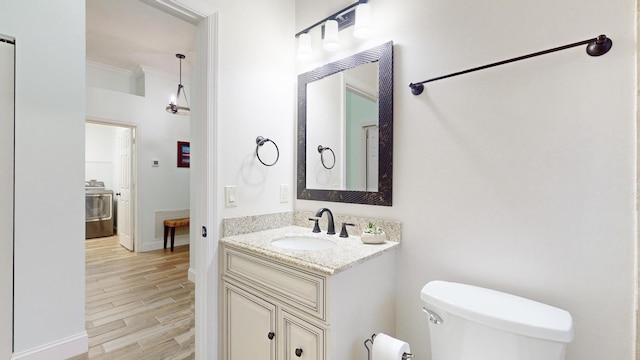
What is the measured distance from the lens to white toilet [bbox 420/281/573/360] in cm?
82

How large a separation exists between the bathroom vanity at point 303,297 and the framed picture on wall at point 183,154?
3682mm

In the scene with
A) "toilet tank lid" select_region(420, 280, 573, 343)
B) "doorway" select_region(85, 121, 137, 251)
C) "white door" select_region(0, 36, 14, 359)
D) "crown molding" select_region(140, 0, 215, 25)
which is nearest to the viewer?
"toilet tank lid" select_region(420, 280, 573, 343)

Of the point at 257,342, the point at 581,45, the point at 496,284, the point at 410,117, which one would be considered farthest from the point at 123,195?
the point at 581,45

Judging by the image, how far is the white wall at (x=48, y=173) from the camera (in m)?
1.62

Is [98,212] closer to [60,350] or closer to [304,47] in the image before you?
[60,350]

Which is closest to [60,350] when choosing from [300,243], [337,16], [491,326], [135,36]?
[300,243]

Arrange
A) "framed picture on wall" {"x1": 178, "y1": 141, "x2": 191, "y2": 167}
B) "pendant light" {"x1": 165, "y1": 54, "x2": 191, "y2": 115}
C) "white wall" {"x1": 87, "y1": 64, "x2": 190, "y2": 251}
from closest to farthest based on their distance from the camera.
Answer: "pendant light" {"x1": 165, "y1": 54, "x2": 191, "y2": 115}, "white wall" {"x1": 87, "y1": 64, "x2": 190, "y2": 251}, "framed picture on wall" {"x1": 178, "y1": 141, "x2": 191, "y2": 167}

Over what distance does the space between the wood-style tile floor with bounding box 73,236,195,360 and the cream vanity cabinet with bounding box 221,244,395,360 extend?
2.56ft

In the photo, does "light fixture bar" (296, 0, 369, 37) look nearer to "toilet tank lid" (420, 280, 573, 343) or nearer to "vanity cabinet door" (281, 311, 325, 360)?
"toilet tank lid" (420, 280, 573, 343)

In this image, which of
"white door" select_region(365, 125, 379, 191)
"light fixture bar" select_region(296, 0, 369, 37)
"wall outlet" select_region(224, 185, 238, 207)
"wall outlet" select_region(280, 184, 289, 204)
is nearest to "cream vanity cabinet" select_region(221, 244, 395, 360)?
"wall outlet" select_region(224, 185, 238, 207)

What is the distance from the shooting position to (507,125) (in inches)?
43.3

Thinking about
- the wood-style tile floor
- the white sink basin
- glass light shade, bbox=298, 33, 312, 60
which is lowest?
the wood-style tile floor

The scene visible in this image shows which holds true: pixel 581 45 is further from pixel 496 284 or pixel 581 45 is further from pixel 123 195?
pixel 123 195

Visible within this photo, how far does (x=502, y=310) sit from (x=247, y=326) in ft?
3.59
